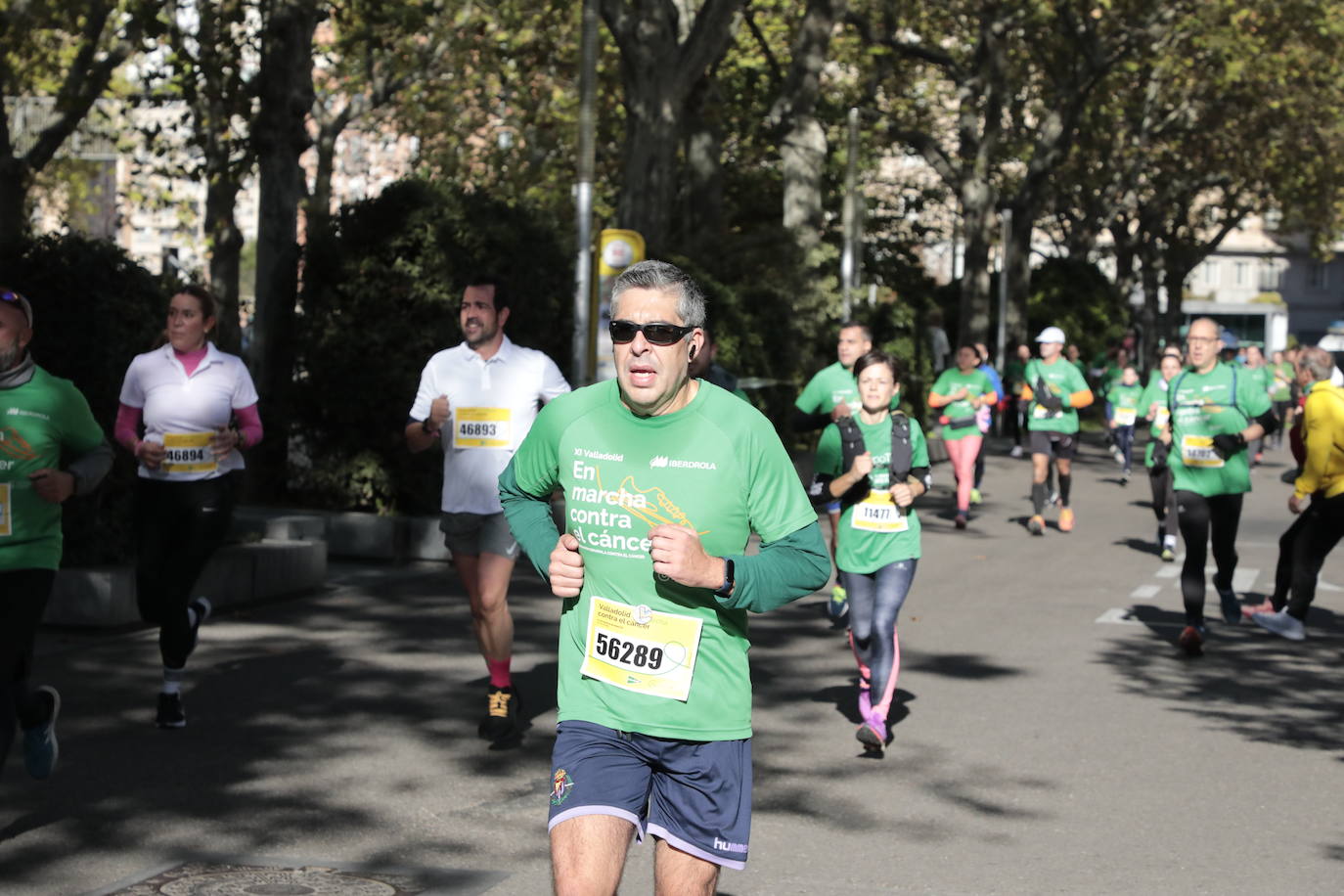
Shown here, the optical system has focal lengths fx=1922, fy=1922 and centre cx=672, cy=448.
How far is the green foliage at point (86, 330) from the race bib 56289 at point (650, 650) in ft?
25.0

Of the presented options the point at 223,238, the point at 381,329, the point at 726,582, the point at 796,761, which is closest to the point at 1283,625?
the point at 796,761

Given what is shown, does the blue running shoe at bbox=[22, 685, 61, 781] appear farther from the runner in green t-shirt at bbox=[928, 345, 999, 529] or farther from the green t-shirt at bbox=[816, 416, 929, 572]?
the runner in green t-shirt at bbox=[928, 345, 999, 529]

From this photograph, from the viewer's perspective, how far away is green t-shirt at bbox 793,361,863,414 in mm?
11586

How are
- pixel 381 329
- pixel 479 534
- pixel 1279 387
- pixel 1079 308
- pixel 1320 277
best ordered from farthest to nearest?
1. pixel 1320 277
2. pixel 1079 308
3. pixel 1279 387
4. pixel 381 329
5. pixel 479 534

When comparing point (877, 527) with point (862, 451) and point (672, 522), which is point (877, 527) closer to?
point (862, 451)

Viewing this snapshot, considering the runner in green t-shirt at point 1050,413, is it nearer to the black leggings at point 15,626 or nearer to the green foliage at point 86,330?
the green foliage at point 86,330

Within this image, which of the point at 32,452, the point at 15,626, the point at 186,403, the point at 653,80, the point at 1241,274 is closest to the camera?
the point at 15,626

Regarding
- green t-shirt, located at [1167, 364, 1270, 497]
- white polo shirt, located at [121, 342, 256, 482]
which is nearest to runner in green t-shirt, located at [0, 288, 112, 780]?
white polo shirt, located at [121, 342, 256, 482]

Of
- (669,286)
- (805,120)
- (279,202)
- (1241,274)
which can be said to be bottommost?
(669,286)

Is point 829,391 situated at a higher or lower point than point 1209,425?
higher

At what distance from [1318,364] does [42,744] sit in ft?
25.9

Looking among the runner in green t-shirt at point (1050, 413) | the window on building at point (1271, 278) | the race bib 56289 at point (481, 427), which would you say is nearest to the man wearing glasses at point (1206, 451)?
the race bib 56289 at point (481, 427)

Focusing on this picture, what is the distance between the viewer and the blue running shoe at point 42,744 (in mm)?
6547

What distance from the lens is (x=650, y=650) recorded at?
4266 millimetres
